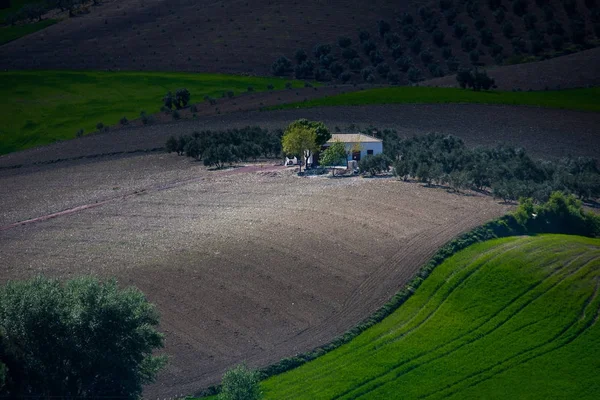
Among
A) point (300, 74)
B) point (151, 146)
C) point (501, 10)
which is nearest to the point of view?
point (151, 146)

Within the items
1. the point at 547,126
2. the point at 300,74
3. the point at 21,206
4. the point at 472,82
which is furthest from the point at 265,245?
the point at 300,74

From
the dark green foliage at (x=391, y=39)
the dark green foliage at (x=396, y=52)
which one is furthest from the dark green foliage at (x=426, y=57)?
the dark green foliage at (x=391, y=39)

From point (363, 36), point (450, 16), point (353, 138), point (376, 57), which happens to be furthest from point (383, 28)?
point (353, 138)

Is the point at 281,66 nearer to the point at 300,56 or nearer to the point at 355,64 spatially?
the point at 300,56

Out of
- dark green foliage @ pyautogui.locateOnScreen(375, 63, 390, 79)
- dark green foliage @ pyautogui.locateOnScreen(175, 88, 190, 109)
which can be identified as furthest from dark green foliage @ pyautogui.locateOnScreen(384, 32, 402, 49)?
dark green foliage @ pyautogui.locateOnScreen(175, 88, 190, 109)

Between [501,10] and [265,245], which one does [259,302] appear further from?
[501,10]

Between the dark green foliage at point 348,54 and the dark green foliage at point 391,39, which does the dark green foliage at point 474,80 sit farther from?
the dark green foliage at point 391,39
